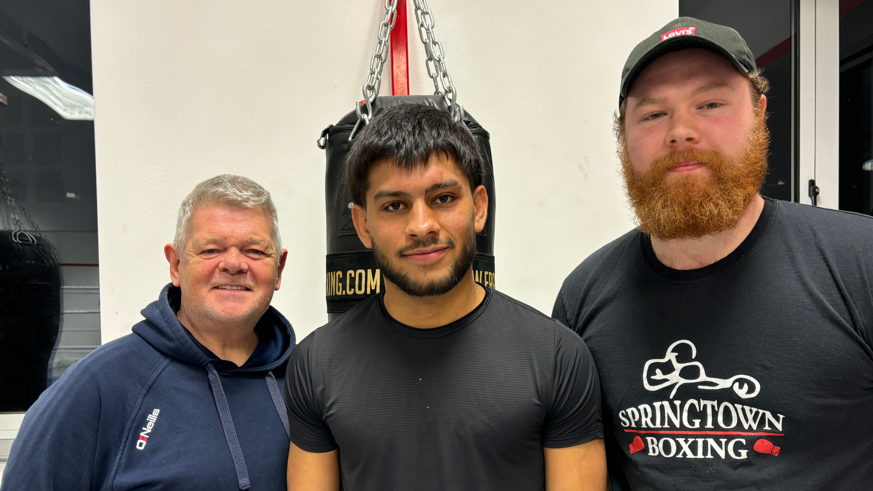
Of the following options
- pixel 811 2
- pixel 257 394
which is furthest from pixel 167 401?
pixel 811 2

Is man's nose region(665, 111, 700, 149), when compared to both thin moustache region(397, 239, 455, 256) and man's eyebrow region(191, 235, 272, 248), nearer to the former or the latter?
thin moustache region(397, 239, 455, 256)

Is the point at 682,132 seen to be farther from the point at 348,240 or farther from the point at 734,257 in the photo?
the point at 348,240

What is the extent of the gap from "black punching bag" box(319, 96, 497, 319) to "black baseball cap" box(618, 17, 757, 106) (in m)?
0.50

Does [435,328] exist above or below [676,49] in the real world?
below

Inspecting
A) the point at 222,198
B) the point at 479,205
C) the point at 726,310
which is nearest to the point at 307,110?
the point at 222,198

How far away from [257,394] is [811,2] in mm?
3092

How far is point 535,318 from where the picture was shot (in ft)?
3.51

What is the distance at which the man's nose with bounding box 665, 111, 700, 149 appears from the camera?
3.18 ft

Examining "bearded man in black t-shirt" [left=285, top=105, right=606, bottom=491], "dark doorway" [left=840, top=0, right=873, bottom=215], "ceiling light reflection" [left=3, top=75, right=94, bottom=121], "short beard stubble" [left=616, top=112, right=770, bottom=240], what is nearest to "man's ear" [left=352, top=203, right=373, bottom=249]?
"bearded man in black t-shirt" [left=285, top=105, right=606, bottom=491]

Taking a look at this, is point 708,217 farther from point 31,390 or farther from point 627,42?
point 31,390

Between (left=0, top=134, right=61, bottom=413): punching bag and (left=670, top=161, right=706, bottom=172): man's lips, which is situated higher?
(left=670, top=161, right=706, bottom=172): man's lips

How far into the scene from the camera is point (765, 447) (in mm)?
934

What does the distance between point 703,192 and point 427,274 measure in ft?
2.01

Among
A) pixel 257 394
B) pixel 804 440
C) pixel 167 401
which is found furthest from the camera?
pixel 257 394
